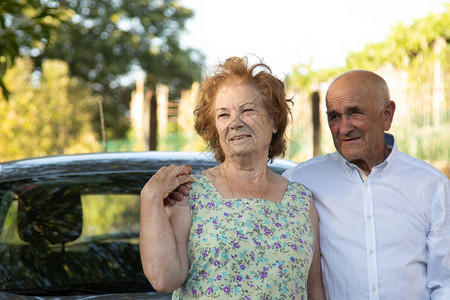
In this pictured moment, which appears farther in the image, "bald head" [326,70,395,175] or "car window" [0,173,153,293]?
"car window" [0,173,153,293]

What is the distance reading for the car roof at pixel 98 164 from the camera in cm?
322

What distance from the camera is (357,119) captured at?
2.70m

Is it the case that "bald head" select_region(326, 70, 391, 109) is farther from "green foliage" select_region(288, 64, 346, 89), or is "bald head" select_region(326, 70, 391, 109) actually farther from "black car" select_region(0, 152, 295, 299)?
"green foliage" select_region(288, 64, 346, 89)

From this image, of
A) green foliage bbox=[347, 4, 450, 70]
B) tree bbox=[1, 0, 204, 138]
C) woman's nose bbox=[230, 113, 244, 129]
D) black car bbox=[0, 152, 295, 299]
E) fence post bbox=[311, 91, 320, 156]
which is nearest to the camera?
woman's nose bbox=[230, 113, 244, 129]

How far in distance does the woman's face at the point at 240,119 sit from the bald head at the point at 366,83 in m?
0.46

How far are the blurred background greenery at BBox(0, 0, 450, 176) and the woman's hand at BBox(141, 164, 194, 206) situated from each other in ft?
2.47

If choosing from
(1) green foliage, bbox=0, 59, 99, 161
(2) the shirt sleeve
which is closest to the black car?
(2) the shirt sleeve

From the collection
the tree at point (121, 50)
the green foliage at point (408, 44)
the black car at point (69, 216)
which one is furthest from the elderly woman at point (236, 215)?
the tree at point (121, 50)

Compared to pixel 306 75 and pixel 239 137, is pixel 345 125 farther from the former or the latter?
pixel 306 75

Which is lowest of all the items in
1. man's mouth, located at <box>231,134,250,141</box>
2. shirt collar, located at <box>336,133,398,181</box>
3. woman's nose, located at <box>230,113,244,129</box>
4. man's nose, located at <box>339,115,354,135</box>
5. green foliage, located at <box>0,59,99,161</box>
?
green foliage, located at <box>0,59,99,161</box>

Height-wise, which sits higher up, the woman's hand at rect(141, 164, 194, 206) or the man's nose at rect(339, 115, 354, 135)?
the man's nose at rect(339, 115, 354, 135)

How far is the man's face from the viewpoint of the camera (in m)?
2.70

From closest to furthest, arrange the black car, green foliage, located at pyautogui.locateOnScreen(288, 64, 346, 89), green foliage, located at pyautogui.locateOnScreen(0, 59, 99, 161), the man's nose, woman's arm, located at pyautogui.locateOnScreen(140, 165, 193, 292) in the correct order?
woman's arm, located at pyautogui.locateOnScreen(140, 165, 193, 292) → the man's nose → the black car → green foliage, located at pyautogui.locateOnScreen(0, 59, 99, 161) → green foliage, located at pyautogui.locateOnScreen(288, 64, 346, 89)

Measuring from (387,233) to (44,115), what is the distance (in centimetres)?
1504
